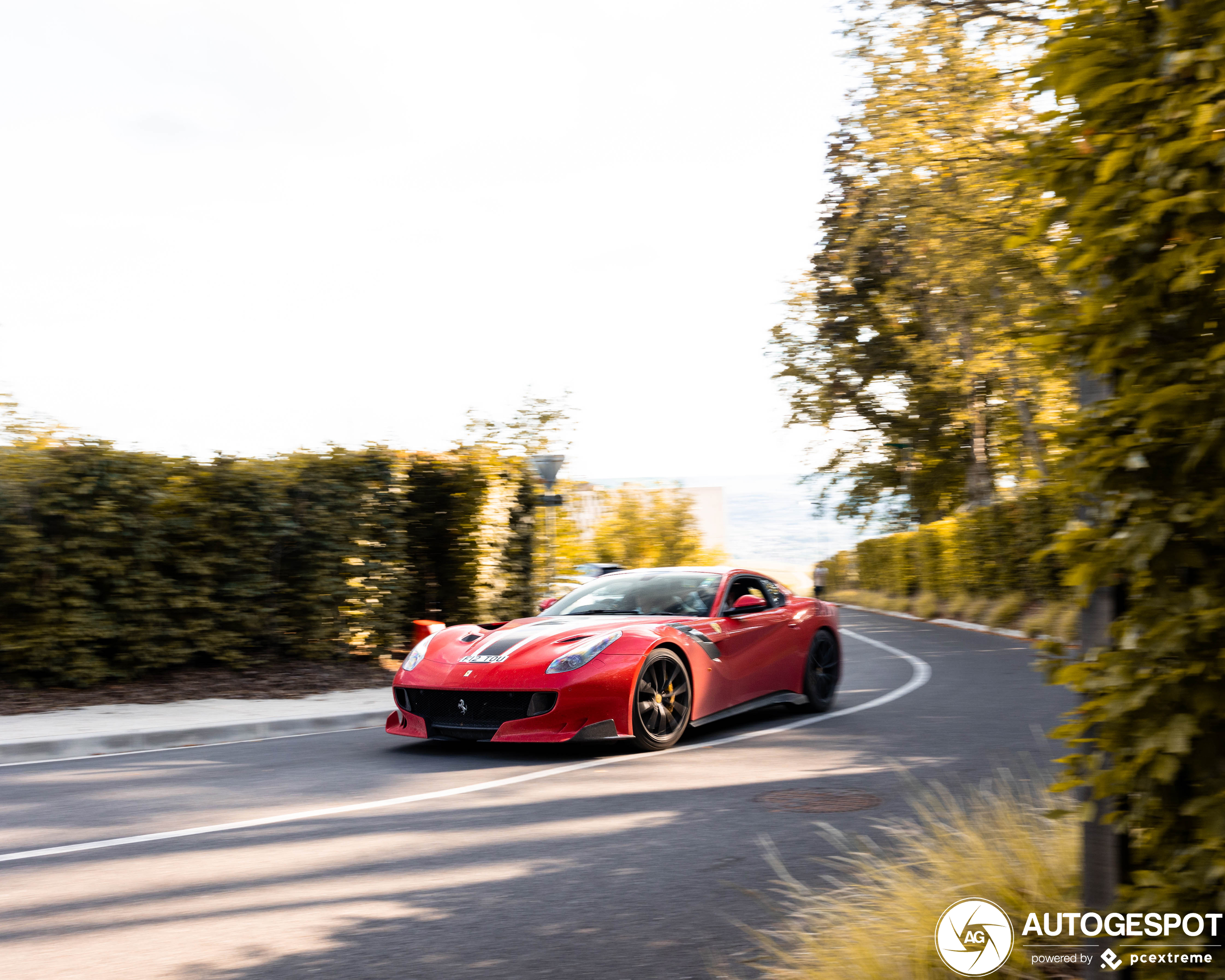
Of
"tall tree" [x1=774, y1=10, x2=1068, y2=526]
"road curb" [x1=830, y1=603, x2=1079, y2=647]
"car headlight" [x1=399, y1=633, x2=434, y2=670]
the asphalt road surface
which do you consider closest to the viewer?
the asphalt road surface

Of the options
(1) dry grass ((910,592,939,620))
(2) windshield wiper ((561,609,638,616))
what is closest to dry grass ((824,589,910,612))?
(1) dry grass ((910,592,939,620))

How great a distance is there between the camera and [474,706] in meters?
8.37

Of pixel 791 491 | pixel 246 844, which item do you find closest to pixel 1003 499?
pixel 791 491

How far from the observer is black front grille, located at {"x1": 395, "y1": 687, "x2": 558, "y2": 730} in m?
8.17

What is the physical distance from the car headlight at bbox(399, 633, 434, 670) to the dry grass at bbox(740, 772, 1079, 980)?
4.38 meters

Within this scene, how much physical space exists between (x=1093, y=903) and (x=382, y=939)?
256 centimetres

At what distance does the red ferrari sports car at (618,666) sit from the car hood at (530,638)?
2cm

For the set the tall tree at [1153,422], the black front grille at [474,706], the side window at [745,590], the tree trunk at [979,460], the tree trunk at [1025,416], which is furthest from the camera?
the tree trunk at [979,460]

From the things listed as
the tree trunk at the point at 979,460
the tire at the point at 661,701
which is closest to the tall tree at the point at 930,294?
the tree trunk at the point at 979,460

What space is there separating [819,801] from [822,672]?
4323 mm

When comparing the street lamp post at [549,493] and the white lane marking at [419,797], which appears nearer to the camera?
the white lane marking at [419,797]

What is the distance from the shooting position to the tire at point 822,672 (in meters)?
10.6

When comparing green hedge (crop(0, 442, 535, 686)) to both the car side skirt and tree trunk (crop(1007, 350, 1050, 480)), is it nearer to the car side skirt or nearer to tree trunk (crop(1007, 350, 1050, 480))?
the car side skirt

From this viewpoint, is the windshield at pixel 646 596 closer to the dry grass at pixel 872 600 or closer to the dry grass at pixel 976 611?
the dry grass at pixel 976 611
